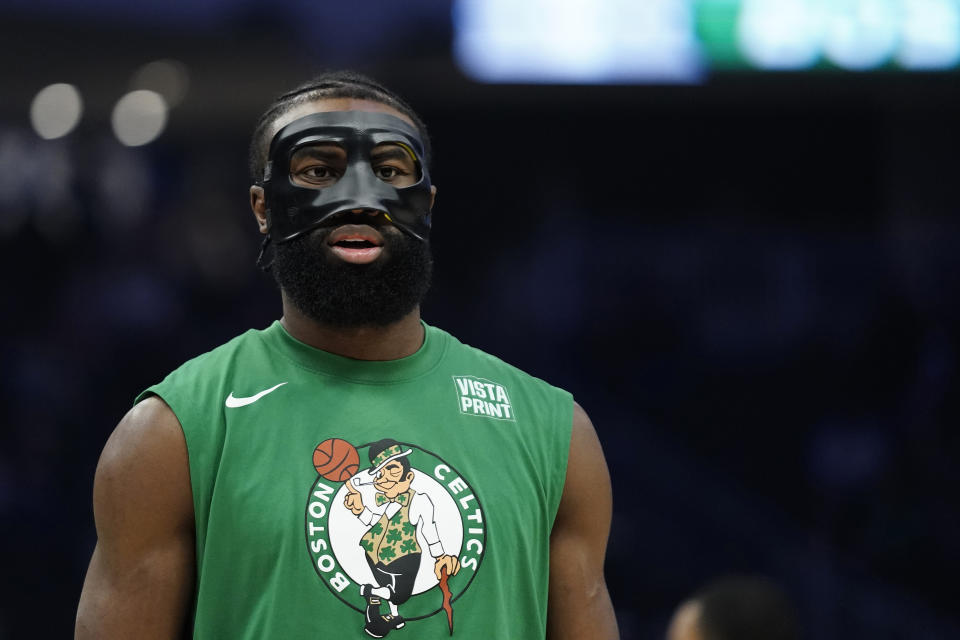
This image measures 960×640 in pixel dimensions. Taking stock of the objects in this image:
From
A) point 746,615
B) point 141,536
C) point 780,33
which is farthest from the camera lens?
point 780,33

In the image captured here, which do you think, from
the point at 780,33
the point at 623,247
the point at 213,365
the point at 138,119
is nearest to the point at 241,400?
the point at 213,365

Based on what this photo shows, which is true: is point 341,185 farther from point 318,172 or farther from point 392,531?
point 392,531

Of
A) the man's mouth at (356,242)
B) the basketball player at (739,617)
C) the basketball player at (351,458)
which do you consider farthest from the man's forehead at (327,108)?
the basketball player at (739,617)

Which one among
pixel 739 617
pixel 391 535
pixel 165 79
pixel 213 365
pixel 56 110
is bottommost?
pixel 739 617

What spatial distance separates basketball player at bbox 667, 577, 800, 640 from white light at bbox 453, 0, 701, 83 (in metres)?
5.00

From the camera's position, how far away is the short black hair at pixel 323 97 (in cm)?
222

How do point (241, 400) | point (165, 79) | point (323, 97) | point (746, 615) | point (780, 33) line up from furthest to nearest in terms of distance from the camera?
point (165, 79) < point (780, 33) < point (746, 615) < point (323, 97) < point (241, 400)

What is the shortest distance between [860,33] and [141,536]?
638 centimetres

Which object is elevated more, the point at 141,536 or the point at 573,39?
the point at 573,39

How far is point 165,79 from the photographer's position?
8742 mm

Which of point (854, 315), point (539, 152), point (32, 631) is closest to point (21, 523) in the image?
point (32, 631)

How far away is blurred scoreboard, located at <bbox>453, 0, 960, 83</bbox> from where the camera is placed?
23.5 feet

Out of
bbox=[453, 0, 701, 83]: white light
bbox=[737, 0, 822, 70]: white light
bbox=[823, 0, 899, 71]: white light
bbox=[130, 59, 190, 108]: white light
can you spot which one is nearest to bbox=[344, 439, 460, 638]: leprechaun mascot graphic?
bbox=[453, 0, 701, 83]: white light

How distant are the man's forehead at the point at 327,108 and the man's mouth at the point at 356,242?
0.22 metres
